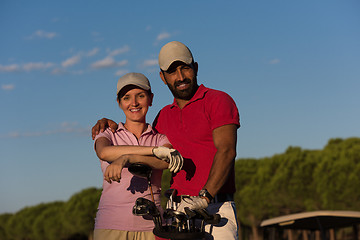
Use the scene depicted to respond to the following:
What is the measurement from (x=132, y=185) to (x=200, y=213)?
1.27 metres

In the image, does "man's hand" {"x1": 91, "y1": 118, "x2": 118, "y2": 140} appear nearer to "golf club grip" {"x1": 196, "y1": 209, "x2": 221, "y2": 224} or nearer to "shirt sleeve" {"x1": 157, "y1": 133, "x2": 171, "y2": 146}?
"shirt sleeve" {"x1": 157, "y1": 133, "x2": 171, "y2": 146}

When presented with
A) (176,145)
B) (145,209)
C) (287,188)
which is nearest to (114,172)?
(145,209)

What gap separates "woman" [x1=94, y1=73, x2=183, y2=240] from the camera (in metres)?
4.48

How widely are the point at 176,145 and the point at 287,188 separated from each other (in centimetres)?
3141

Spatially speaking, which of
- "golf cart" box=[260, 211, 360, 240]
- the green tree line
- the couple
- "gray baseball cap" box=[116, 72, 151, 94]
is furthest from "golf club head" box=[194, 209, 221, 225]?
the green tree line

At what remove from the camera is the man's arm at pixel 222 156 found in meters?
4.20

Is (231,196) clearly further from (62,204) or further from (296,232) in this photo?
(62,204)

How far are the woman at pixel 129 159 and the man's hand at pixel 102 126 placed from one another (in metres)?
0.07

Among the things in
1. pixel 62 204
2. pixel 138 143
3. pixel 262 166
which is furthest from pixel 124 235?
pixel 62 204

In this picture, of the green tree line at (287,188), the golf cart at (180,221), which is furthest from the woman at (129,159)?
the green tree line at (287,188)

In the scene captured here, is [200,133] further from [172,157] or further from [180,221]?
[180,221]

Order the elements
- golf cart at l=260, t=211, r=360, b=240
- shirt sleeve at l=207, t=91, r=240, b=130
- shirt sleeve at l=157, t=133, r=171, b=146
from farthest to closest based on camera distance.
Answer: golf cart at l=260, t=211, r=360, b=240 < shirt sleeve at l=157, t=133, r=171, b=146 < shirt sleeve at l=207, t=91, r=240, b=130

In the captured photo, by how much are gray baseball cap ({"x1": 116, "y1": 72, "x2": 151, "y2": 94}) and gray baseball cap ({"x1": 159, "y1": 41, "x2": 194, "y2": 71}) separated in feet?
1.22

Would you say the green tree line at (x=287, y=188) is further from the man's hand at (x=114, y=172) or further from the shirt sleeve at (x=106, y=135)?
the man's hand at (x=114, y=172)
